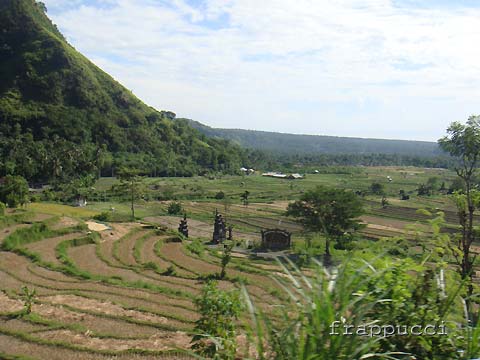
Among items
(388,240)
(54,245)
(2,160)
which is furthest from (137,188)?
(388,240)

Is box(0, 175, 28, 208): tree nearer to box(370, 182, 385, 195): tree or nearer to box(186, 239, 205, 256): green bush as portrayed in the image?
box(186, 239, 205, 256): green bush

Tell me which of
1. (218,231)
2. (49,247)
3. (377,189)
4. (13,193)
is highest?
(13,193)

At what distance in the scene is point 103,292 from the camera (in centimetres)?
2156

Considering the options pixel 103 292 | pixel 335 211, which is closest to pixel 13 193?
pixel 103 292

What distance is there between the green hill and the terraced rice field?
52.1m

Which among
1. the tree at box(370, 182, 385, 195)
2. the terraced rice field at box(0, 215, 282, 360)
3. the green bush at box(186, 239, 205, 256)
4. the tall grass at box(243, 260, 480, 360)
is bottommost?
the green bush at box(186, 239, 205, 256)

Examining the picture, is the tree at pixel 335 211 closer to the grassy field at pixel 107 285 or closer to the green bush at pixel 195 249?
the grassy field at pixel 107 285

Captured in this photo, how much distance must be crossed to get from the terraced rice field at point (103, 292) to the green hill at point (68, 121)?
52.1 metres

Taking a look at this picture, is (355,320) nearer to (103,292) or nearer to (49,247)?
(103,292)

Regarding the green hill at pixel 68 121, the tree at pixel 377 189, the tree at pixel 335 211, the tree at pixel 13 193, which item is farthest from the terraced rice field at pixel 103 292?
the tree at pixel 377 189

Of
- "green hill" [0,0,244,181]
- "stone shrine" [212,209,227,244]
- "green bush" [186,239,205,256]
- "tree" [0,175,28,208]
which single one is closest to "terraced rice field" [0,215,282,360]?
"green bush" [186,239,205,256]

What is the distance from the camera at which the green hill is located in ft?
293

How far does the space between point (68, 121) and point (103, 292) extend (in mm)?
99802

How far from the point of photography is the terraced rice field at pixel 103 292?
1491 cm
